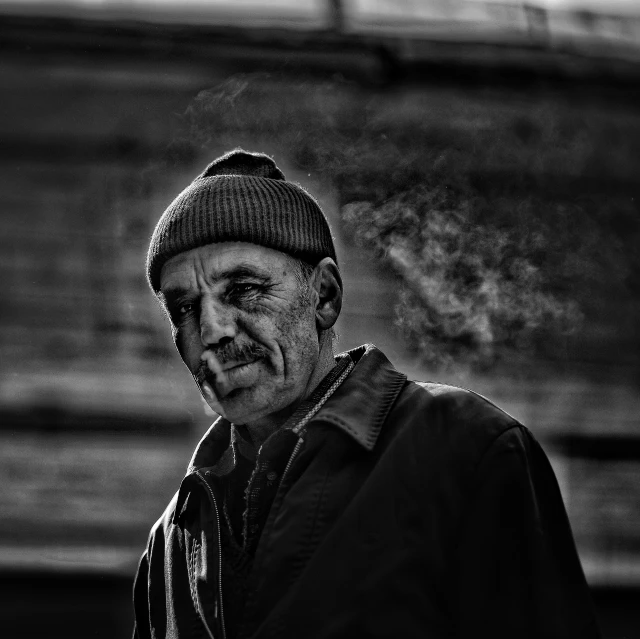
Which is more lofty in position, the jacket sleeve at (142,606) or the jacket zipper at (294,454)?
the jacket zipper at (294,454)

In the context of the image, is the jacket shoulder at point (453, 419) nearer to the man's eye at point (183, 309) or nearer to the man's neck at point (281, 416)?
the man's neck at point (281, 416)

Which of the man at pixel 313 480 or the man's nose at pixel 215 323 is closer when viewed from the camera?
the man at pixel 313 480

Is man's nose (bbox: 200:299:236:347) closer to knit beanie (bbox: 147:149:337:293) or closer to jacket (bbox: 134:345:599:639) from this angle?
knit beanie (bbox: 147:149:337:293)

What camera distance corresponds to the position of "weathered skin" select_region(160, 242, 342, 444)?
1.85 m

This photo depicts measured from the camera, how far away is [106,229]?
5.09m

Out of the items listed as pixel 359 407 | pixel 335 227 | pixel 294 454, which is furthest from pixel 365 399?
pixel 335 227

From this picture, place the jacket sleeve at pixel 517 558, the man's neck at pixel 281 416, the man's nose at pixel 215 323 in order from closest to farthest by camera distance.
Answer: the jacket sleeve at pixel 517 558 < the man's nose at pixel 215 323 < the man's neck at pixel 281 416

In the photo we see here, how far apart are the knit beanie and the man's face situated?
0.03 m

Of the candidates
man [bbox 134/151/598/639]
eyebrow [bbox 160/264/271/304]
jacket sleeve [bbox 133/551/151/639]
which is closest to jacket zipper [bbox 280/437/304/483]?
man [bbox 134/151/598/639]

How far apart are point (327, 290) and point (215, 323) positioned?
36 cm

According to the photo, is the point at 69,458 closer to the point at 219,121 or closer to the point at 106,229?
the point at 106,229

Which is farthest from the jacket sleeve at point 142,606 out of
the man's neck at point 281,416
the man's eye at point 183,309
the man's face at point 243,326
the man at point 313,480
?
the man's eye at point 183,309

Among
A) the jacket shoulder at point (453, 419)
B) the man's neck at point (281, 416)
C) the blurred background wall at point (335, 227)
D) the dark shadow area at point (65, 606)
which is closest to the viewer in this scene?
the jacket shoulder at point (453, 419)

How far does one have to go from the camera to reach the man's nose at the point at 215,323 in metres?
1.83
